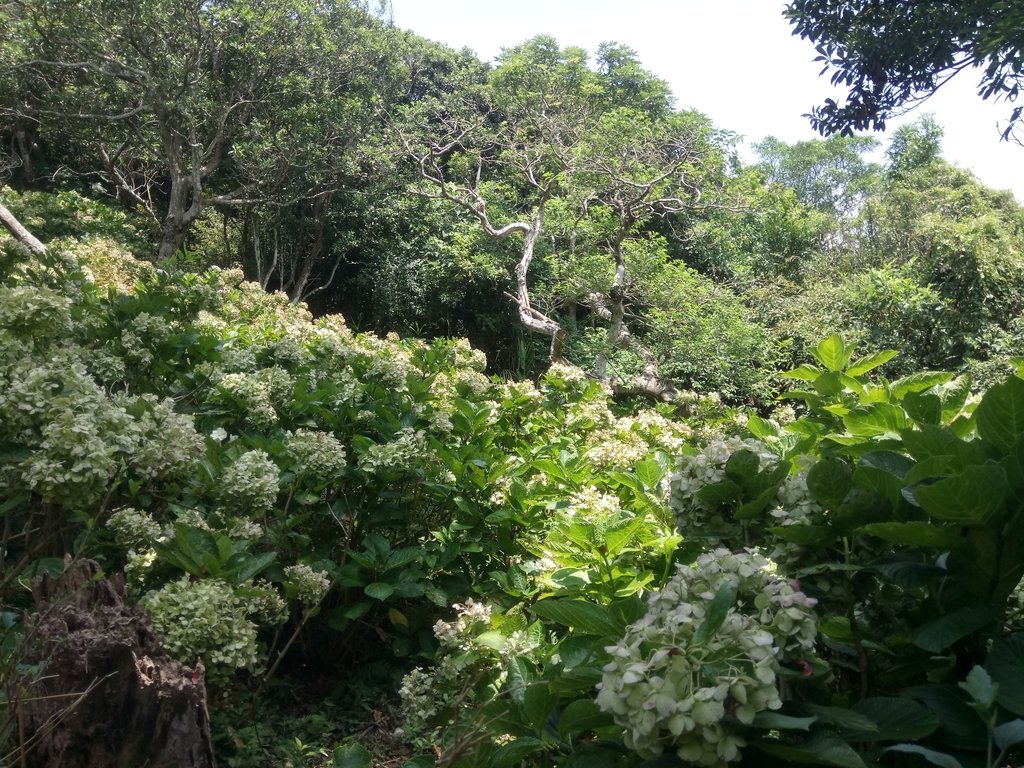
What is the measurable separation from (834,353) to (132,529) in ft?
5.71

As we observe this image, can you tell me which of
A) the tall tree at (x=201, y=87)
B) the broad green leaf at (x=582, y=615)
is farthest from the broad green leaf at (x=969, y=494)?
the tall tree at (x=201, y=87)

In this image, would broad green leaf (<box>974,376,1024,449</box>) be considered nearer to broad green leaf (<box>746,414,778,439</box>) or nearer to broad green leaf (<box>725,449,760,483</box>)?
broad green leaf (<box>725,449,760,483</box>)

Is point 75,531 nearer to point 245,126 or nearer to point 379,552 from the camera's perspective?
point 379,552

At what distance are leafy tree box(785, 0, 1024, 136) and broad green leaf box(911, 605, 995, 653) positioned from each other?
257 cm

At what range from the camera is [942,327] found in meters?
10.1

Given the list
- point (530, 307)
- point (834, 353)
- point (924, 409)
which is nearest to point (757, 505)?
point (924, 409)

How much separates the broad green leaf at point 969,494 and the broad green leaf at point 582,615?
437 mm

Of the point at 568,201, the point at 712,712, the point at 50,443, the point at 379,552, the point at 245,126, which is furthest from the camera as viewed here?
the point at 245,126

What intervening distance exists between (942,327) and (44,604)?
35.0ft

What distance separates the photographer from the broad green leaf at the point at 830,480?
116 cm

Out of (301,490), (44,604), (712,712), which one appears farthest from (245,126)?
(712,712)

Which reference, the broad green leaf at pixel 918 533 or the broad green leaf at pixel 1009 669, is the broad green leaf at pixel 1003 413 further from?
the broad green leaf at pixel 1009 669

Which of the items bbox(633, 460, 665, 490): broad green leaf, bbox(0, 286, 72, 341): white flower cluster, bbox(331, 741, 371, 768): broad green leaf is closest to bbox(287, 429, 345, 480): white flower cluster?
bbox(0, 286, 72, 341): white flower cluster

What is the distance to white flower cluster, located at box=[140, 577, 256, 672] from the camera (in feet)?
5.66
